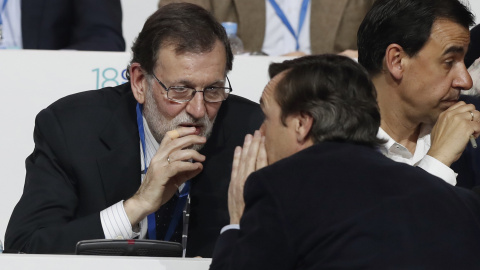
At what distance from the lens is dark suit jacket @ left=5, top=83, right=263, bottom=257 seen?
311cm

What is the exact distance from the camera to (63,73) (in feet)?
13.1

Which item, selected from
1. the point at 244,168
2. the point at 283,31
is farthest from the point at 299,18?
the point at 244,168

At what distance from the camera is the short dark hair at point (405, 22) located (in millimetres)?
3129

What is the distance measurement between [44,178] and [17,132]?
2.69 feet

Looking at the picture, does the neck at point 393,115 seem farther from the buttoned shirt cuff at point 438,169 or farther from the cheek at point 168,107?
the cheek at point 168,107

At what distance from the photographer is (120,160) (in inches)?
126

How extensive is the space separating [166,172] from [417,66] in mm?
896

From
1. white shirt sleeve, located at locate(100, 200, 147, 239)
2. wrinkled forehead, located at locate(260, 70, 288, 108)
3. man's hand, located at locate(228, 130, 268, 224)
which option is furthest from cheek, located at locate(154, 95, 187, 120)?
wrinkled forehead, located at locate(260, 70, 288, 108)

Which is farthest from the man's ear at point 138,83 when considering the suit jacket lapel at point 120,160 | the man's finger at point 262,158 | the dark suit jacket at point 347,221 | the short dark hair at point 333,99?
the dark suit jacket at point 347,221

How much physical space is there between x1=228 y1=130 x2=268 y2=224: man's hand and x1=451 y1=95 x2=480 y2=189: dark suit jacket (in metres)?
1.10

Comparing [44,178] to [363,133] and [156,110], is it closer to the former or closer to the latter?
[156,110]

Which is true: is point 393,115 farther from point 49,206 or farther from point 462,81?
point 49,206

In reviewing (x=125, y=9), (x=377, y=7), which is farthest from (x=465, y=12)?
(x=125, y=9)

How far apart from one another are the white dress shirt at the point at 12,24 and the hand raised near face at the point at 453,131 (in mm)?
2499
